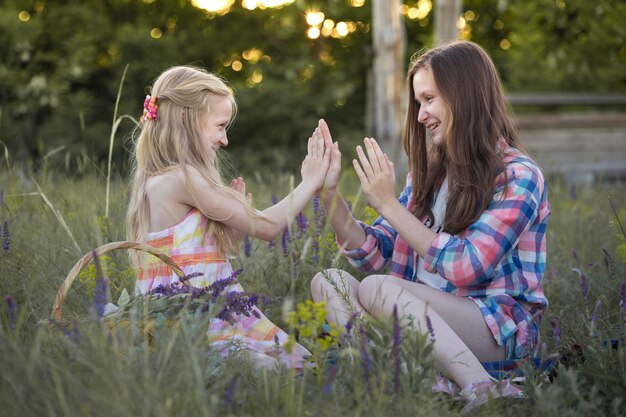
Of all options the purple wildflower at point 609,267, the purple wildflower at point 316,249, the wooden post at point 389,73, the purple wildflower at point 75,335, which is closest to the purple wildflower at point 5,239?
the purple wildflower at point 75,335

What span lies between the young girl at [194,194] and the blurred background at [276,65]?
5218mm

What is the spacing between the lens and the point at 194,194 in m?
2.94

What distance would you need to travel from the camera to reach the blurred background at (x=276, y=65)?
32.0 feet

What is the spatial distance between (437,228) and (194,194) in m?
0.93

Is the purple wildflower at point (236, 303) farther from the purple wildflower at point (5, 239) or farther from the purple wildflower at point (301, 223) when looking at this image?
the purple wildflower at point (301, 223)

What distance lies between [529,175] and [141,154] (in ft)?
4.73

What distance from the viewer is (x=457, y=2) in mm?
8492

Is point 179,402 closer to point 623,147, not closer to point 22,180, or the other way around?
point 22,180

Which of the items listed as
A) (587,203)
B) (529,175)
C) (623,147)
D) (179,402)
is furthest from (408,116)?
(623,147)

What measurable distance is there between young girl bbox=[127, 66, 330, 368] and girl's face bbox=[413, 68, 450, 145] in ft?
1.34

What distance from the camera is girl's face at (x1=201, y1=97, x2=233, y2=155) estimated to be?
10.2ft

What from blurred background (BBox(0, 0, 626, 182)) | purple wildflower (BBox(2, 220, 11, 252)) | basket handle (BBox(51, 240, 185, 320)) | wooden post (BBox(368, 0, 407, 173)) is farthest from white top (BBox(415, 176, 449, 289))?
wooden post (BBox(368, 0, 407, 173))

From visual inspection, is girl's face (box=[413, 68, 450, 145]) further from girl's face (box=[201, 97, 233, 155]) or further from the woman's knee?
girl's face (box=[201, 97, 233, 155])

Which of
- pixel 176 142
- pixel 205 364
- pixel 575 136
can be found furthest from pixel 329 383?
pixel 575 136
